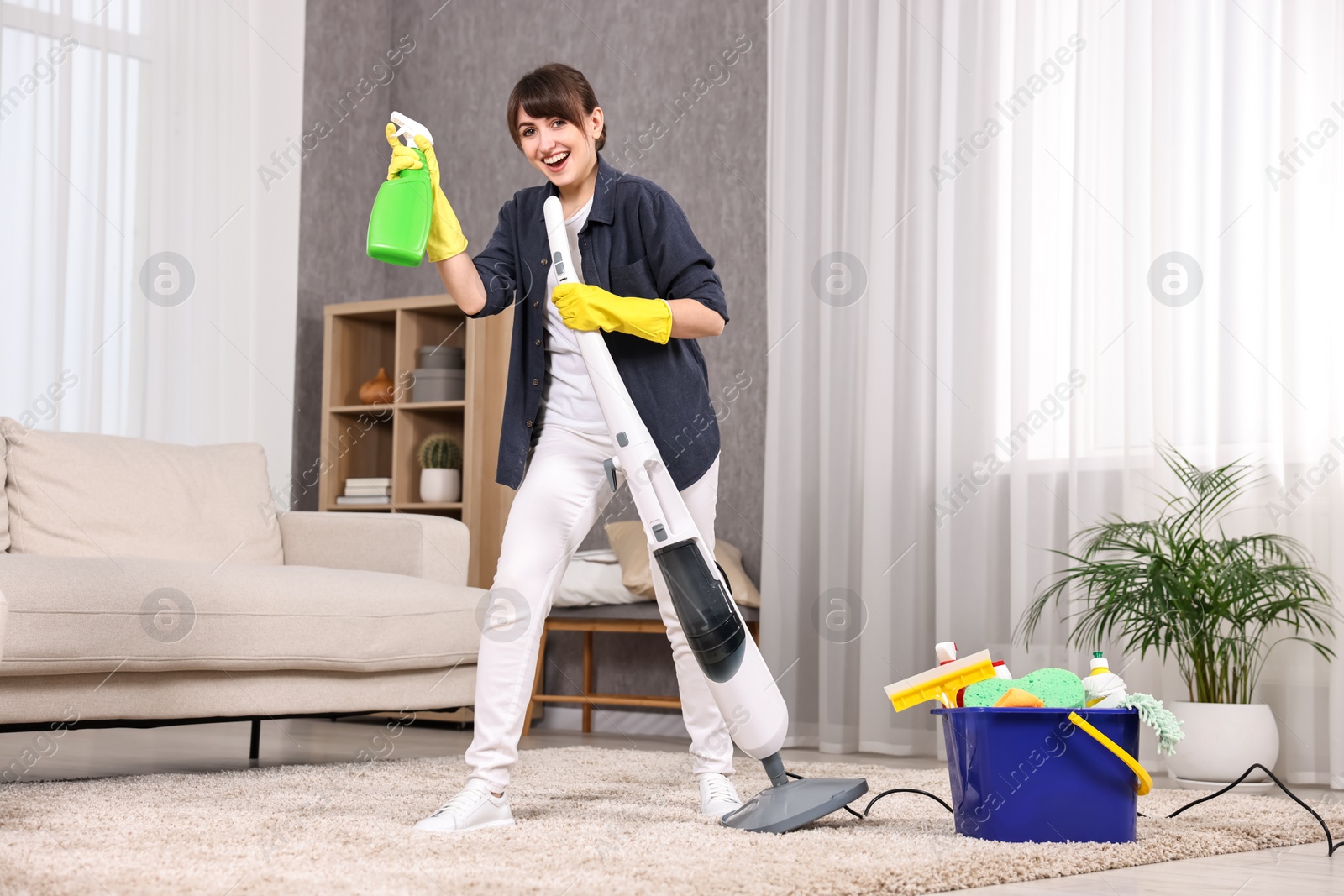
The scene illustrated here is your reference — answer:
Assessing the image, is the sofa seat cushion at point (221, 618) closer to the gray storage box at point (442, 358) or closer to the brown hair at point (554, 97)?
the brown hair at point (554, 97)

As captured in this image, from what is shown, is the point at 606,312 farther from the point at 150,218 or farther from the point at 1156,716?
the point at 150,218

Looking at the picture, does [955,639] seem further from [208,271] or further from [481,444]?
[208,271]

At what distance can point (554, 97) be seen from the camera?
72.0 inches

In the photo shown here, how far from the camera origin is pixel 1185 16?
312cm

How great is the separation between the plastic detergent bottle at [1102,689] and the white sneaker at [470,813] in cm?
80

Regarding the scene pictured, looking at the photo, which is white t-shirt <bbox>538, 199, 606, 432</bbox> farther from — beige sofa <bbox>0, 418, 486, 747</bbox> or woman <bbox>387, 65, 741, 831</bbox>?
beige sofa <bbox>0, 418, 486, 747</bbox>

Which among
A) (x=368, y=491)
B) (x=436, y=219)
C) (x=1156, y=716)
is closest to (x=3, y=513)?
(x=436, y=219)

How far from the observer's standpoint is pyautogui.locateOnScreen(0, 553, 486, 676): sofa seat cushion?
Result: 213 cm

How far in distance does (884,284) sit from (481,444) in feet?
4.52

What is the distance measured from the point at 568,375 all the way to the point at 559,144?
32cm

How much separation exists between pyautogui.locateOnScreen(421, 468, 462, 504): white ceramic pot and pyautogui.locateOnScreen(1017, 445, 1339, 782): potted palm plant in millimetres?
1970

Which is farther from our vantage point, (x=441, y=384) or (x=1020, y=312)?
(x=441, y=384)

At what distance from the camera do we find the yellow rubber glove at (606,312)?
5.82 ft

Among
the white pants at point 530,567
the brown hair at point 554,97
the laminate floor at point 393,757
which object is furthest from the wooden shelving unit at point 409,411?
the brown hair at point 554,97
